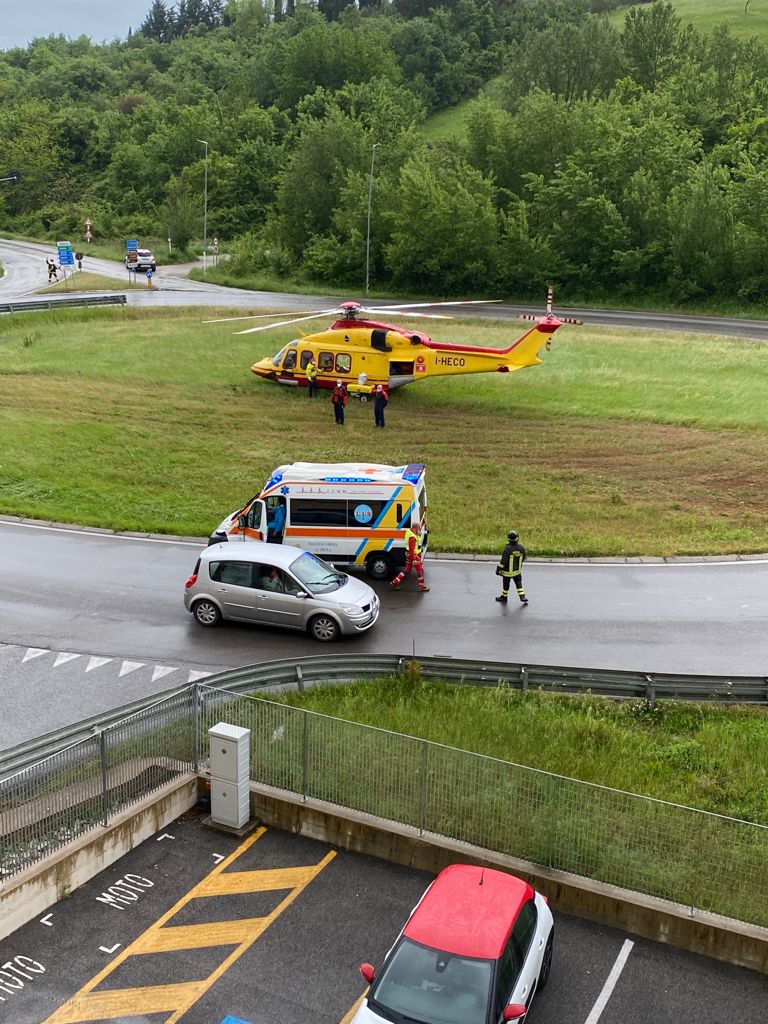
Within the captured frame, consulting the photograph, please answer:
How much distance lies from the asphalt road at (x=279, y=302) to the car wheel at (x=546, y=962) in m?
42.9

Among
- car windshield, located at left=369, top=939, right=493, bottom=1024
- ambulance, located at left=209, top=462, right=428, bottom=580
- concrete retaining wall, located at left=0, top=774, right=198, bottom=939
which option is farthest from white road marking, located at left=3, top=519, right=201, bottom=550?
car windshield, located at left=369, top=939, right=493, bottom=1024

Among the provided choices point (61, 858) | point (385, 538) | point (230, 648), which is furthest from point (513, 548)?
point (61, 858)

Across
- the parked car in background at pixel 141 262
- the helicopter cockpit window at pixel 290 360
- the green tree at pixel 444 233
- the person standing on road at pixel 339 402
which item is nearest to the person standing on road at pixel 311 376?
the helicopter cockpit window at pixel 290 360

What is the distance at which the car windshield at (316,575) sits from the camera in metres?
18.5

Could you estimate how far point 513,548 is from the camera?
19875 mm

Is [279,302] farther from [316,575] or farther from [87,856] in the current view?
[87,856]

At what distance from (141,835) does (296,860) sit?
Answer: 6.40 feet

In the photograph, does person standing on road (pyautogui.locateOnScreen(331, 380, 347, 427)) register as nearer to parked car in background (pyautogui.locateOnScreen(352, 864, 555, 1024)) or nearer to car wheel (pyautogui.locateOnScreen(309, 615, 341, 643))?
car wheel (pyautogui.locateOnScreen(309, 615, 341, 643))

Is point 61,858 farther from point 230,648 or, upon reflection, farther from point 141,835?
point 230,648

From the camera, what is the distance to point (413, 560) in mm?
20859

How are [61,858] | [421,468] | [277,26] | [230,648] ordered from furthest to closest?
[277,26] < [421,468] < [230,648] < [61,858]

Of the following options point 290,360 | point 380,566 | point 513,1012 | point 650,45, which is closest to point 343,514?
point 380,566

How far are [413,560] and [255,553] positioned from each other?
3684mm

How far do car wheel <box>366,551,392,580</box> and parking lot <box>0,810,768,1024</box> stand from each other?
9.72 m
